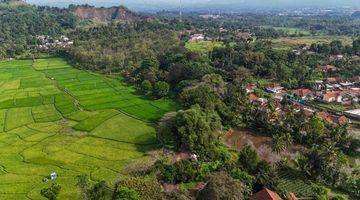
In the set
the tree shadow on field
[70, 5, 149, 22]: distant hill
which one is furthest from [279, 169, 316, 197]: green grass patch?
[70, 5, 149, 22]: distant hill

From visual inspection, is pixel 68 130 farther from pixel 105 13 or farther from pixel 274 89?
pixel 105 13

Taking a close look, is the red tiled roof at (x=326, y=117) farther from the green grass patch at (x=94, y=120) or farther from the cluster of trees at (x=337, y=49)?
the cluster of trees at (x=337, y=49)

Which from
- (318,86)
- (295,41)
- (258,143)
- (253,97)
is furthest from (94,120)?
(295,41)

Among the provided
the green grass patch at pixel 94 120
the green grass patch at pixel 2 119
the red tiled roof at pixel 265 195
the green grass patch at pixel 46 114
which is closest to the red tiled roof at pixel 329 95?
the green grass patch at pixel 94 120

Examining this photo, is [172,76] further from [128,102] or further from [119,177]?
[119,177]

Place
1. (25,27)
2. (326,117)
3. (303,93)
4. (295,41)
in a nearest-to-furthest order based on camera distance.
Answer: (326,117) < (303,93) < (295,41) < (25,27)

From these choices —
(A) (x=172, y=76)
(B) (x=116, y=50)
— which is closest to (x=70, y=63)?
(B) (x=116, y=50)
